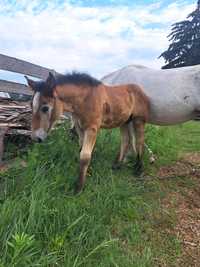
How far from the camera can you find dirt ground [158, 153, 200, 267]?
10.8ft

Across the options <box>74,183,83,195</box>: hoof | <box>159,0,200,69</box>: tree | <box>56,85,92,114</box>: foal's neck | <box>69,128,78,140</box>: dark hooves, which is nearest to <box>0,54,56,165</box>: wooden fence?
<box>69,128,78,140</box>: dark hooves

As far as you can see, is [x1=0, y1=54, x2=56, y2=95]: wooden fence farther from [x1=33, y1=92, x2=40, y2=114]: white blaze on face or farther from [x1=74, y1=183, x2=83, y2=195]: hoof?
[x1=74, y1=183, x2=83, y2=195]: hoof

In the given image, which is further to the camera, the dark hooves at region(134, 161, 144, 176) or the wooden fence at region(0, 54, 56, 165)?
the dark hooves at region(134, 161, 144, 176)

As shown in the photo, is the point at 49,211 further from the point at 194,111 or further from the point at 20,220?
the point at 194,111

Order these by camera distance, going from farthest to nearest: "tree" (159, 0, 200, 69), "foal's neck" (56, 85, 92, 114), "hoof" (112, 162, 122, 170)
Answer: "tree" (159, 0, 200, 69), "hoof" (112, 162, 122, 170), "foal's neck" (56, 85, 92, 114)

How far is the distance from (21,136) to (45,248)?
262 cm

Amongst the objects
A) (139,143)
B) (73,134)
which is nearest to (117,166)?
(139,143)

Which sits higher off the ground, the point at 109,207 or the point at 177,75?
the point at 177,75

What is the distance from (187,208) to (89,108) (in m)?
1.63

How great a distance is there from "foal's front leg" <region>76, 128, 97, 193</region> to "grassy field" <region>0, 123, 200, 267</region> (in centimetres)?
10

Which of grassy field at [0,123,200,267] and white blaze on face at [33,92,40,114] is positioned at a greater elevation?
white blaze on face at [33,92,40,114]

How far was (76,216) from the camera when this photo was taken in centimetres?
311

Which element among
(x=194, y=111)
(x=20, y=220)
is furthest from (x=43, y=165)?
(x=194, y=111)

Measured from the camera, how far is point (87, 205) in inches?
134
